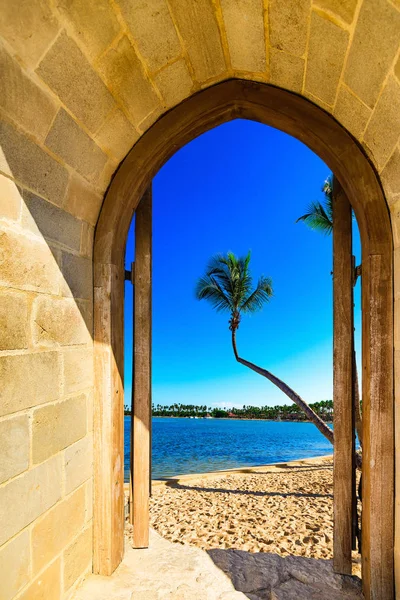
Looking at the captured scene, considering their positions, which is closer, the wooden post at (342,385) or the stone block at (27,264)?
the stone block at (27,264)

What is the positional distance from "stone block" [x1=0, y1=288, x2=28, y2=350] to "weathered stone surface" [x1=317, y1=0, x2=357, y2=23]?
1.49 meters

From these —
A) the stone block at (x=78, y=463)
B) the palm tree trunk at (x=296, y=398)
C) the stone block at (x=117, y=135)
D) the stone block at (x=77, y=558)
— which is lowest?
the palm tree trunk at (x=296, y=398)

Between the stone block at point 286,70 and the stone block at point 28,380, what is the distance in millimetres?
1621

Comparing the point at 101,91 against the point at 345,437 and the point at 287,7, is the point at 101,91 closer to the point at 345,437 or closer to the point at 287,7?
the point at 287,7

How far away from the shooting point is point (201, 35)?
1344 millimetres

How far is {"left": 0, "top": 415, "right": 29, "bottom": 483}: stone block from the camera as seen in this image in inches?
42.2

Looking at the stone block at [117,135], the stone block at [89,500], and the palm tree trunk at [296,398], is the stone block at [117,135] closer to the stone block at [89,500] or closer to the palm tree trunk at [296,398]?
the stone block at [89,500]

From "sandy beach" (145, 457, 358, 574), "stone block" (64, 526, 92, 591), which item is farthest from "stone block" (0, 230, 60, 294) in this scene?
"sandy beach" (145, 457, 358, 574)

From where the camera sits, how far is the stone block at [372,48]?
1003 millimetres

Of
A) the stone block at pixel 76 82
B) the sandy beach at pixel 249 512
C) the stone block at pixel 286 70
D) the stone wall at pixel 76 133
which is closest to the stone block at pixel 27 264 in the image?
Answer: the stone wall at pixel 76 133

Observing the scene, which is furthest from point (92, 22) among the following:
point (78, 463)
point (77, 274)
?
point (78, 463)

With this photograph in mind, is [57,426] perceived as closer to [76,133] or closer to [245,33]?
[76,133]

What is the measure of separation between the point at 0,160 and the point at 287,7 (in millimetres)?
1175

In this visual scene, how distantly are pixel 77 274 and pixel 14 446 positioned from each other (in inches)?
30.9
